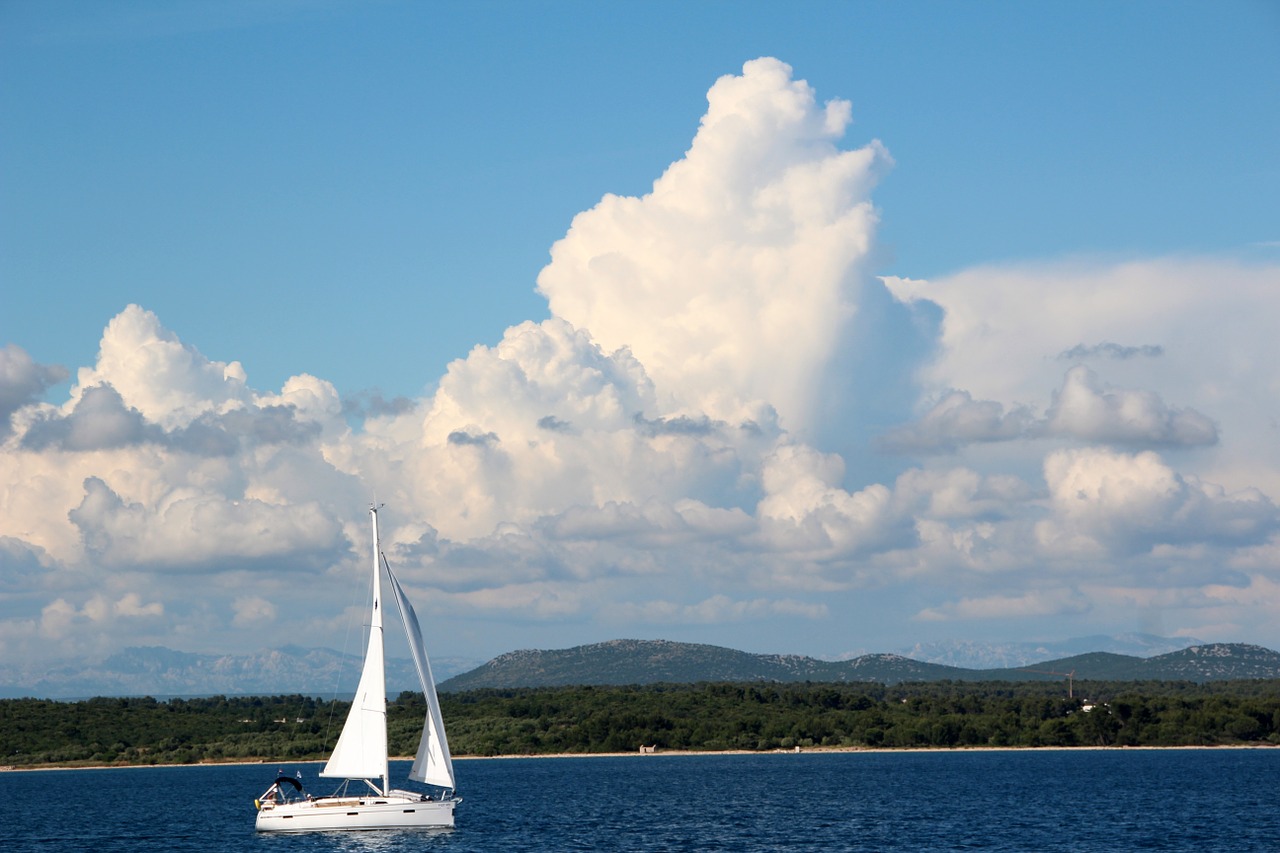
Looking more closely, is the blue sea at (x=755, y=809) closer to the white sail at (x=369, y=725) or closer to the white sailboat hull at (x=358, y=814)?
the white sailboat hull at (x=358, y=814)

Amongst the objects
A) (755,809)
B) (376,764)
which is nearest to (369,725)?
(376,764)

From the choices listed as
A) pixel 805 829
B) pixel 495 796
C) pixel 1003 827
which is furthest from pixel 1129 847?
pixel 495 796

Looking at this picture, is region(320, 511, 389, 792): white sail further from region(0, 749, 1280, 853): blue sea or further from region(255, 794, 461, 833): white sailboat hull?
region(0, 749, 1280, 853): blue sea

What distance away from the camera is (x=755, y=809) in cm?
11712

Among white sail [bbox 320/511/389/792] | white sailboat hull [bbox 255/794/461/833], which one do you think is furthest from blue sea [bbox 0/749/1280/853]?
white sail [bbox 320/511/389/792]

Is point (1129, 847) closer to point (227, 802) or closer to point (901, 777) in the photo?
point (901, 777)

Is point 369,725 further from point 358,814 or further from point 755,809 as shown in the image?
point 755,809

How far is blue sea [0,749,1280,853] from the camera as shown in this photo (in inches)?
3725

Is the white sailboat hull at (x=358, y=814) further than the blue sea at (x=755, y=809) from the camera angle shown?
No

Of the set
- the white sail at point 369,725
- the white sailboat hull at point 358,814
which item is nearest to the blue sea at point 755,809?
the white sailboat hull at point 358,814

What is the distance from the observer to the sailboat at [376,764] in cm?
9244

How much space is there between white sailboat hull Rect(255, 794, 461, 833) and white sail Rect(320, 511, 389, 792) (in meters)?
1.72

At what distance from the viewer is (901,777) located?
158 meters

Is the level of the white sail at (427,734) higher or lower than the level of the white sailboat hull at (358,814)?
higher
